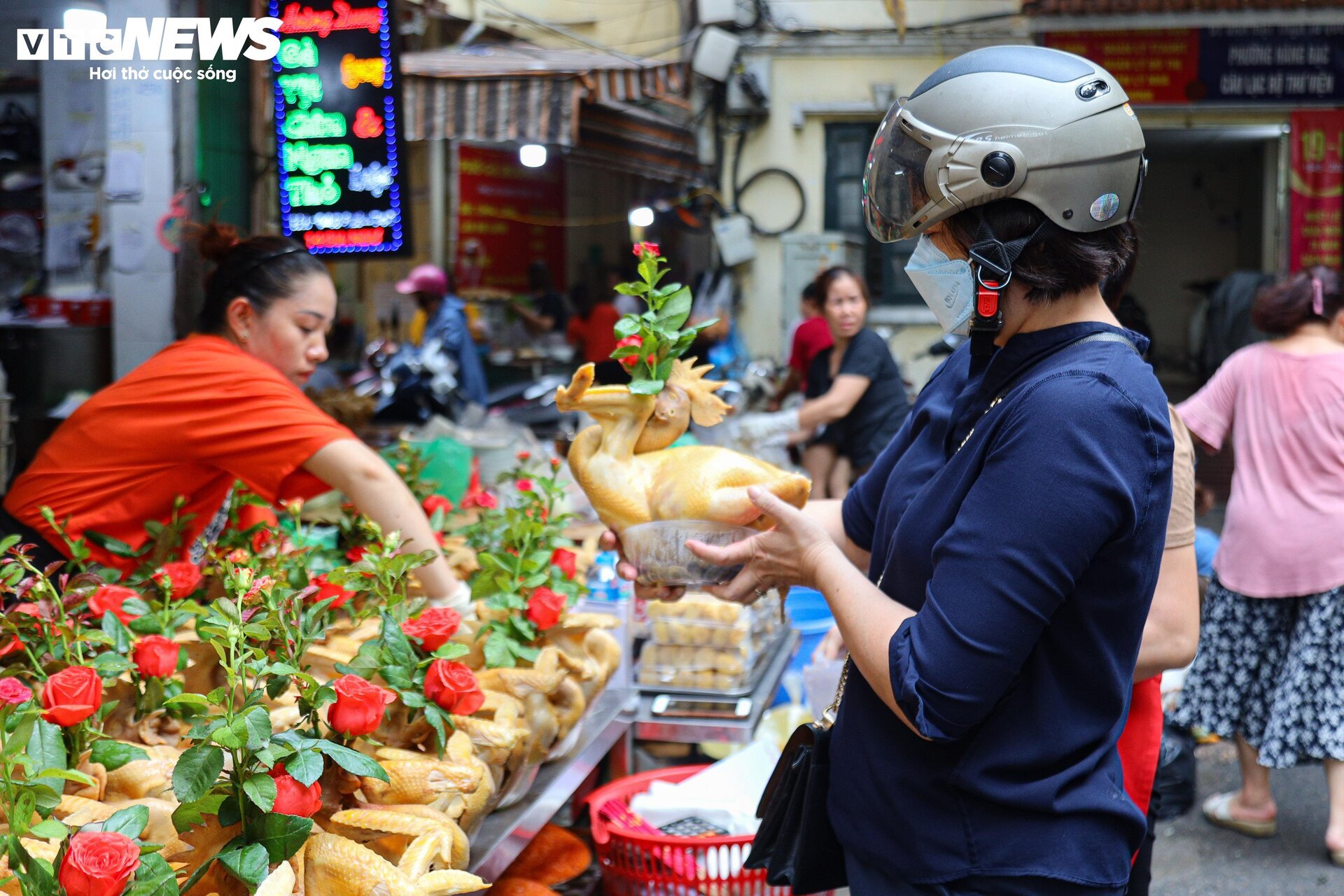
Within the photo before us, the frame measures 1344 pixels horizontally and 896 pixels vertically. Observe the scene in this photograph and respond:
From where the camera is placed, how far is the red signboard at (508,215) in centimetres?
1045

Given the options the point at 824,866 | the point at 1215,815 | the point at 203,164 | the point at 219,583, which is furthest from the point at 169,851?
Answer: the point at 203,164

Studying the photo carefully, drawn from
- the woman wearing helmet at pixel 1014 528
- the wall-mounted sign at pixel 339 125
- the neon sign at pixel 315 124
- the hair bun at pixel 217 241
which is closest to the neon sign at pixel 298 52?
the wall-mounted sign at pixel 339 125

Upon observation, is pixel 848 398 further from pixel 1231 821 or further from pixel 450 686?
pixel 450 686

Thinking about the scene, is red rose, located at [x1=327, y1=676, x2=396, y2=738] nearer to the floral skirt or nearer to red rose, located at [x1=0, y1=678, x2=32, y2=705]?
red rose, located at [x1=0, y1=678, x2=32, y2=705]

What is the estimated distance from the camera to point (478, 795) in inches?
75.4

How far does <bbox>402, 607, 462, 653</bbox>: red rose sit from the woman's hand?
0.30 m

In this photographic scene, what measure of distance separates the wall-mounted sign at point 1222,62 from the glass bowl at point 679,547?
26.8 ft

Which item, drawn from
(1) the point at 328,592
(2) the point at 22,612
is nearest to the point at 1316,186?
(1) the point at 328,592

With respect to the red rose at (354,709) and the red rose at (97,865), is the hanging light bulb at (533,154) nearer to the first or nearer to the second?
the red rose at (354,709)

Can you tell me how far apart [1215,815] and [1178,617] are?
2.82 meters

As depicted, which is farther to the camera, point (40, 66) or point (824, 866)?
point (40, 66)

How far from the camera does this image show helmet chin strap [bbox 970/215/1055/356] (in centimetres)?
144

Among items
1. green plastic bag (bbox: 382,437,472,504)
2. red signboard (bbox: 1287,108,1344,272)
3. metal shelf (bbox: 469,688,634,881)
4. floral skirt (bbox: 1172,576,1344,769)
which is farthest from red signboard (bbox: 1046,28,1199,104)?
metal shelf (bbox: 469,688,634,881)

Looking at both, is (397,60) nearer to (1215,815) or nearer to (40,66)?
(40,66)
